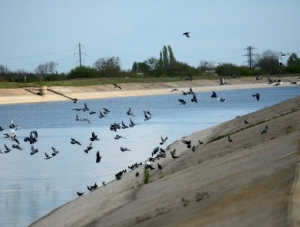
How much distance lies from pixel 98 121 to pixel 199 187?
143ft

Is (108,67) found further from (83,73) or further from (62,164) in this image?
(62,164)

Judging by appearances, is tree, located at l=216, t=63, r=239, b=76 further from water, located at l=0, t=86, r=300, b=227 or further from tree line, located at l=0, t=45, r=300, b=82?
water, located at l=0, t=86, r=300, b=227

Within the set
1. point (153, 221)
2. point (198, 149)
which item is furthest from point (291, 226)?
point (198, 149)

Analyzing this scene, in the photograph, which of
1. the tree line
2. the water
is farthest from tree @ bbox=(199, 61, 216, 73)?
the water

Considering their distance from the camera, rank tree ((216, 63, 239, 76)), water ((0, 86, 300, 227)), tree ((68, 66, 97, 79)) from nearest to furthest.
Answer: water ((0, 86, 300, 227)), tree ((68, 66, 97, 79)), tree ((216, 63, 239, 76))

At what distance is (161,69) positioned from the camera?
148m

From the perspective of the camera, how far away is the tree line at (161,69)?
133125mm

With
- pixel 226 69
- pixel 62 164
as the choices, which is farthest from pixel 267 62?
pixel 62 164

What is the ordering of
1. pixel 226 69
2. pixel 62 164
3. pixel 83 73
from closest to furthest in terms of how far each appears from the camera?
pixel 62 164 < pixel 83 73 < pixel 226 69

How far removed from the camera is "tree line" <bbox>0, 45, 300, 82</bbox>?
437 feet

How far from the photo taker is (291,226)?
31.2 feet

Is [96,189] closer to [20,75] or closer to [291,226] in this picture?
[291,226]

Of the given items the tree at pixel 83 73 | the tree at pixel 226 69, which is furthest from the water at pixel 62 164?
the tree at pixel 226 69

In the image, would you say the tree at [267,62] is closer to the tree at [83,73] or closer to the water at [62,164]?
the tree at [83,73]
